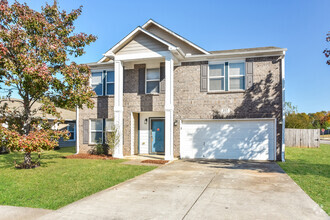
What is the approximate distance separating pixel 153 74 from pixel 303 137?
1618 cm

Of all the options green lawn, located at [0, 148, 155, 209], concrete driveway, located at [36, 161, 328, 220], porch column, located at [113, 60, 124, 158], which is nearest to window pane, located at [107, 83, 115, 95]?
porch column, located at [113, 60, 124, 158]

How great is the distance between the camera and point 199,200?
606cm

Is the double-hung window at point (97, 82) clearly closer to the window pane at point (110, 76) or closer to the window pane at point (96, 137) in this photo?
the window pane at point (110, 76)

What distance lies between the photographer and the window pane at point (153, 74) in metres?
15.2

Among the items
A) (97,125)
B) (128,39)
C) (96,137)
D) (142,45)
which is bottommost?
(96,137)

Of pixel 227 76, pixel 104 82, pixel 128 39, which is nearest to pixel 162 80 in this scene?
pixel 128 39

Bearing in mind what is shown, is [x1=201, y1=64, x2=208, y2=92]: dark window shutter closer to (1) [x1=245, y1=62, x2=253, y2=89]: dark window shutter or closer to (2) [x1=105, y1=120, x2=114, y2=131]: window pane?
(1) [x1=245, y1=62, x2=253, y2=89]: dark window shutter

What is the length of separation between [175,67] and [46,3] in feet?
23.9

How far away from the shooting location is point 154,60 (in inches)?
584

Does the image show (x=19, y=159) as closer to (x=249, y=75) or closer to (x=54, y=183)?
(x=54, y=183)

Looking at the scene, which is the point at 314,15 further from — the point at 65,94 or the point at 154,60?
the point at 65,94

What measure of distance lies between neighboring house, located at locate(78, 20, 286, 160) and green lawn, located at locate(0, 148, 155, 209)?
431 cm

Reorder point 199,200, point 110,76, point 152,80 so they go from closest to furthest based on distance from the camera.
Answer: point 199,200
point 152,80
point 110,76

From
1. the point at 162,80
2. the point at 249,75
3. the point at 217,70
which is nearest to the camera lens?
the point at 249,75
